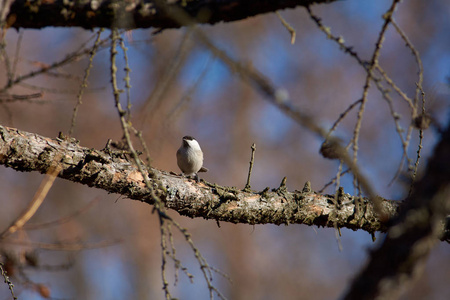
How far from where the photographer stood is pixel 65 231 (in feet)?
33.7

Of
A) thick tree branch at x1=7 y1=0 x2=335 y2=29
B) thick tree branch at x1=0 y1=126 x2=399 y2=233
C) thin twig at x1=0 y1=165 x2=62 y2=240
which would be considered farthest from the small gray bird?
thin twig at x1=0 y1=165 x2=62 y2=240

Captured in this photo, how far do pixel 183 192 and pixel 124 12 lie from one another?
1.30m

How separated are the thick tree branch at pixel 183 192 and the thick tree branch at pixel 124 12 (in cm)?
74

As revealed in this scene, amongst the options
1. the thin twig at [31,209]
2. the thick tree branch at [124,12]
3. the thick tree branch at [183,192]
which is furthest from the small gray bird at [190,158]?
the thin twig at [31,209]

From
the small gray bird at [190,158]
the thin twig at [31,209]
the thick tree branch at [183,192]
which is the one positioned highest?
the small gray bird at [190,158]

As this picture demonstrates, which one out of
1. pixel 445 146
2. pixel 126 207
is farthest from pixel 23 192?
pixel 445 146

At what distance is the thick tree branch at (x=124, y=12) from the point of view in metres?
1.70

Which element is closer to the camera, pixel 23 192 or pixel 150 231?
pixel 23 192

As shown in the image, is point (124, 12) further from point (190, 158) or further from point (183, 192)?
point (190, 158)

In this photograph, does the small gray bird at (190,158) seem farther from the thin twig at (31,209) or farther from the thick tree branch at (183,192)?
the thin twig at (31,209)

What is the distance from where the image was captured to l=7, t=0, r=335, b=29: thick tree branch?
1.70 meters

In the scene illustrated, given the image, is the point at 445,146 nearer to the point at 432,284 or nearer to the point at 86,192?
the point at 432,284

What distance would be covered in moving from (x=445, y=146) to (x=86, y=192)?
1112 centimetres

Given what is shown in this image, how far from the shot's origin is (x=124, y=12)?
167cm
